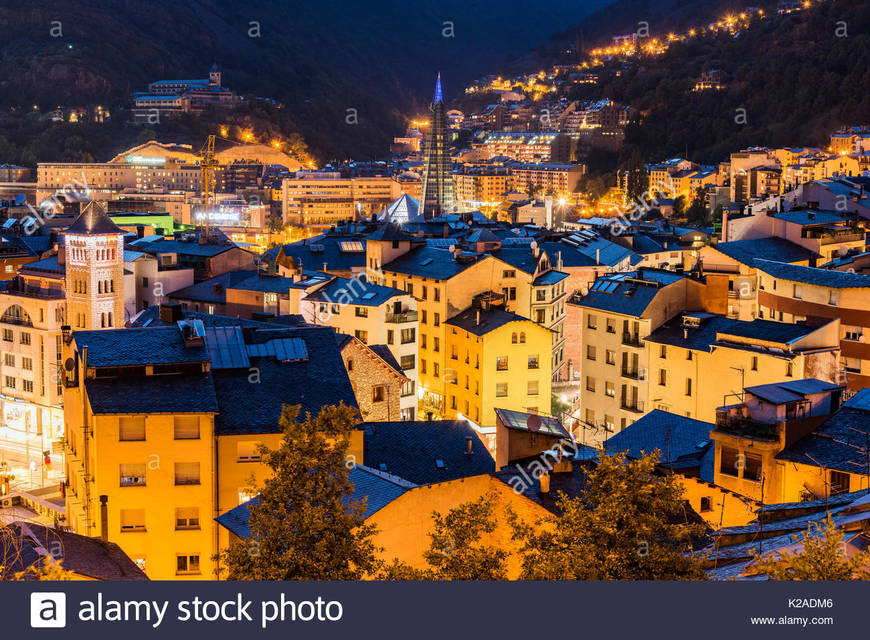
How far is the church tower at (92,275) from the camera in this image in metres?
36.7

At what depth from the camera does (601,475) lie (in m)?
11.6

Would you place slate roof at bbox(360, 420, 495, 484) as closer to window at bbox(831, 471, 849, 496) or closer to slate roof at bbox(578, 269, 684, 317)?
window at bbox(831, 471, 849, 496)

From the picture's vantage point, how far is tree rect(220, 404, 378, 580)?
1102 cm

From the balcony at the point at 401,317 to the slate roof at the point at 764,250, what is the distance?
32.7 ft

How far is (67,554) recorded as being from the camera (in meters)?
12.8

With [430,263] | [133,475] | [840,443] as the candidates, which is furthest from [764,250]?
[133,475]

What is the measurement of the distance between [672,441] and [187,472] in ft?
29.4

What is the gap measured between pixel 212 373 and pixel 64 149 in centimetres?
12939

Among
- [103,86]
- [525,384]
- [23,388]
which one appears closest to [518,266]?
[525,384]

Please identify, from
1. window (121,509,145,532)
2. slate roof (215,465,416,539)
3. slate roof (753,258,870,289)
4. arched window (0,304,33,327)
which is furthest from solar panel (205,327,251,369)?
arched window (0,304,33,327)

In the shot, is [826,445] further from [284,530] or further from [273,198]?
[273,198]

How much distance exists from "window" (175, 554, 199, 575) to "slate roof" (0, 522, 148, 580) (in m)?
2.58

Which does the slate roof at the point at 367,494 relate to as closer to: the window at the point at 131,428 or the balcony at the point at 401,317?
the window at the point at 131,428

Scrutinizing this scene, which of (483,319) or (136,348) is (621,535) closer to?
(136,348)
